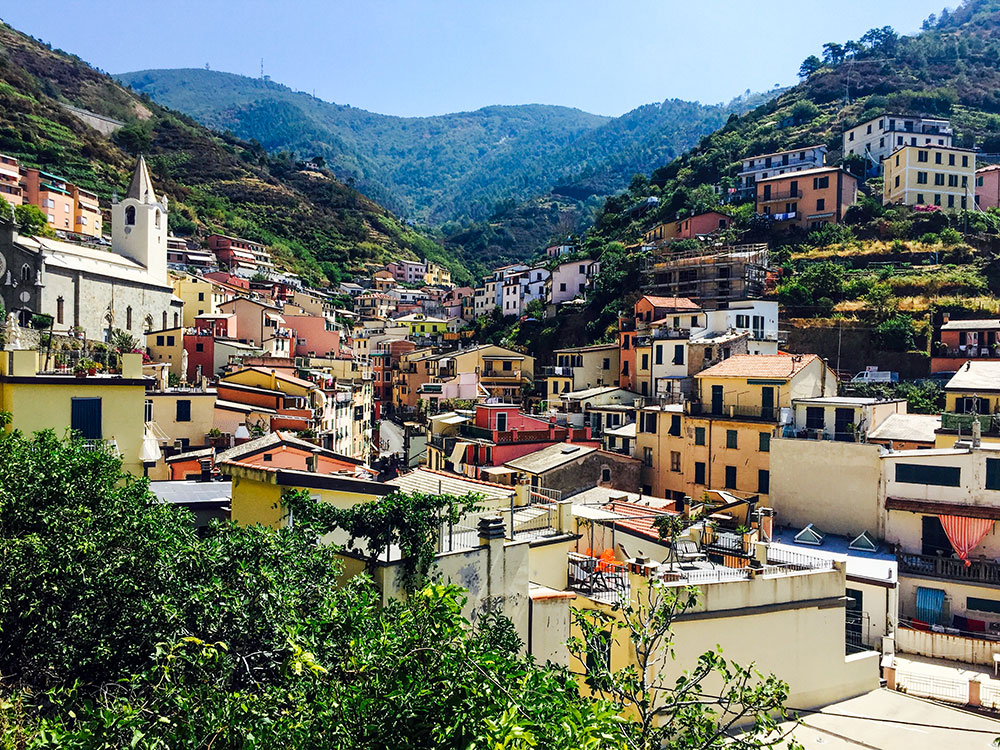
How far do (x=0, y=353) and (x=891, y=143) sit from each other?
94.4 meters

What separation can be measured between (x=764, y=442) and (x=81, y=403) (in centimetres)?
2670

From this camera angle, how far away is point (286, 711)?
6805mm

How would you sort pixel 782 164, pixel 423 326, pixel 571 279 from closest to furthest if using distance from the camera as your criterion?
pixel 571 279 < pixel 782 164 < pixel 423 326

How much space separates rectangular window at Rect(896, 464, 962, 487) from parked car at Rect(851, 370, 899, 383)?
24271mm

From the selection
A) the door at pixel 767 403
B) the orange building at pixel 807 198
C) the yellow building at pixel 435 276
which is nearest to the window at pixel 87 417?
the door at pixel 767 403

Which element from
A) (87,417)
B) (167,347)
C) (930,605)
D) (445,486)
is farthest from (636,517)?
(167,347)

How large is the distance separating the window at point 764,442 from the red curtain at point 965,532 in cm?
833

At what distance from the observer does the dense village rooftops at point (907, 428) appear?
104ft

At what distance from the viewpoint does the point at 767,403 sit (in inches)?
1310

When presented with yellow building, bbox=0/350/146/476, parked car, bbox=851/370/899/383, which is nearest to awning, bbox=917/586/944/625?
yellow building, bbox=0/350/146/476

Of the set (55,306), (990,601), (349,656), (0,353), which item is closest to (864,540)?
(990,601)

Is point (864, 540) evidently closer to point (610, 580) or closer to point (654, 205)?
point (610, 580)

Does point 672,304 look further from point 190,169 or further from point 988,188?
point 190,169

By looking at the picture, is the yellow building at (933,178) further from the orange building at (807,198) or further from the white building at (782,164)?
the white building at (782,164)
